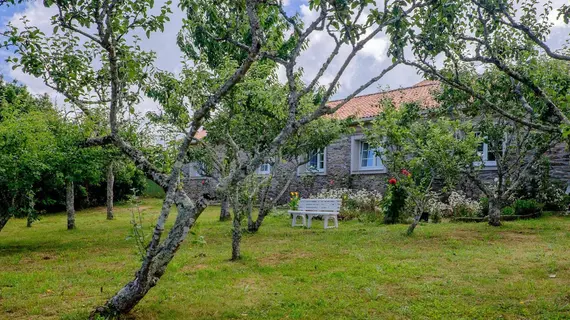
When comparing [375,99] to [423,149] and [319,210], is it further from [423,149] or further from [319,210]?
[423,149]

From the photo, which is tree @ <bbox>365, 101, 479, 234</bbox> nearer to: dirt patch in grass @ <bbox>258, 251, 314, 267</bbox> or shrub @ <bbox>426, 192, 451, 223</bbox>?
shrub @ <bbox>426, 192, 451, 223</bbox>

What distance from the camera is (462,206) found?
13.3 metres

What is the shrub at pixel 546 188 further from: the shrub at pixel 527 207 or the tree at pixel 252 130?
the tree at pixel 252 130

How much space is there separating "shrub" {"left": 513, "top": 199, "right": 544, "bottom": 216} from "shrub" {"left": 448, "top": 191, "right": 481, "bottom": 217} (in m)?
1.05

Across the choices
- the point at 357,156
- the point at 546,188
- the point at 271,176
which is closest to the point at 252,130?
the point at 271,176

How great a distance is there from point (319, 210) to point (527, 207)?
581 centimetres

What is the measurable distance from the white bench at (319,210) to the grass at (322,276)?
151 cm

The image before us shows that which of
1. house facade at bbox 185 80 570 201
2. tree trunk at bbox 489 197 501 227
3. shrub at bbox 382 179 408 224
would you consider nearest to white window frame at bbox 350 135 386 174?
house facade at bbox 185 80 570 201

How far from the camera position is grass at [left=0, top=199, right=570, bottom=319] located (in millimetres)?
4797

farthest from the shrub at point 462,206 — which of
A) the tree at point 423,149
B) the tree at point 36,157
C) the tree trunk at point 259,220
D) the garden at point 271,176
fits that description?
the tree at point 36,157

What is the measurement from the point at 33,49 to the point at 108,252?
189 inches

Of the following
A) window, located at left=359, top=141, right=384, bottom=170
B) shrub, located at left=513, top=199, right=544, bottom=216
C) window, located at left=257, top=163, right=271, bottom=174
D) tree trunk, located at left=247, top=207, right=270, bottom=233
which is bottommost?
tree trunk, located at left=247, top=207, right=270, bottom=233

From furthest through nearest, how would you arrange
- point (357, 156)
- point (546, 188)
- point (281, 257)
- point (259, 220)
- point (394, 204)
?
point (357, 156) → point (546, 188) → point (394, 204) → point (259, 220) → point (281, 257)

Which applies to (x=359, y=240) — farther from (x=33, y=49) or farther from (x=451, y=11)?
(x=33, y=49)
